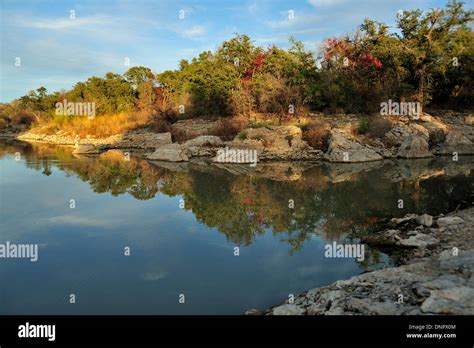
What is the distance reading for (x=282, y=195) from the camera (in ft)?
36.6

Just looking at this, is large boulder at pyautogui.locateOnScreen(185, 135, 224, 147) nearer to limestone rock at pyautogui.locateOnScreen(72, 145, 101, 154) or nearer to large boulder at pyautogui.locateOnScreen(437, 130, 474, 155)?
limestone rock at pyautogui.locateOnScreen(72, 145, 101, 154)

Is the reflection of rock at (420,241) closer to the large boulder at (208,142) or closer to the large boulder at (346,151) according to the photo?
the large boulder at (346,151)

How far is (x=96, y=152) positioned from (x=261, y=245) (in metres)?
18.4

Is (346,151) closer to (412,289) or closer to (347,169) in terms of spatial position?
(347,169)

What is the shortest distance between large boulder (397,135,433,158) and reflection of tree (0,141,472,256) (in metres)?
3.08

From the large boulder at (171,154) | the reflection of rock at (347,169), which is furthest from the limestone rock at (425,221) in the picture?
the large boulder at (171,154)

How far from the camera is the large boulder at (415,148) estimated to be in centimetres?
1898

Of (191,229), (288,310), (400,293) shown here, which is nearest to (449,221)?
(400,293)

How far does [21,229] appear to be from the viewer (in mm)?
8023

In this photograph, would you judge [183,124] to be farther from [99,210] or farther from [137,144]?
[99,210]

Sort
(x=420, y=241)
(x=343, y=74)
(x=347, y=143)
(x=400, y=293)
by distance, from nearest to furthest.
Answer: (x=400, y=293)
(x=420, y=241)
(x=347, y=143)
(x=343, y=74)

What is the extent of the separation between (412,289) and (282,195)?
6835mm

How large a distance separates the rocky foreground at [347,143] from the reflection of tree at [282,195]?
2.49 meters
